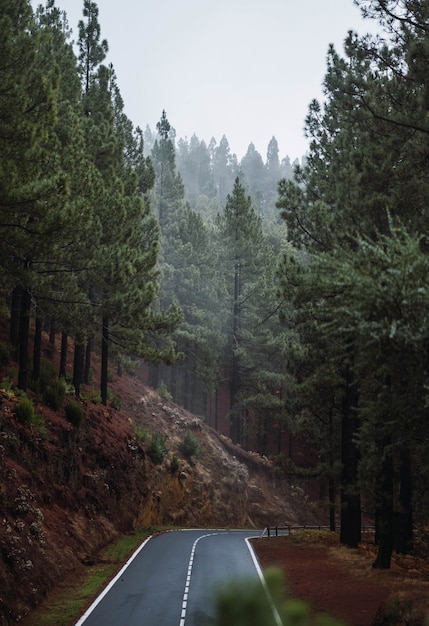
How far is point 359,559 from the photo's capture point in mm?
21688

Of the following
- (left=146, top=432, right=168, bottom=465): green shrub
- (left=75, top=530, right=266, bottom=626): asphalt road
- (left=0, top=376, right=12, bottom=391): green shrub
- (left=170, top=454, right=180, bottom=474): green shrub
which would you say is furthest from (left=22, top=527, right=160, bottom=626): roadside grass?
(left=170, top=454, right=180, bottom=474): green shrub

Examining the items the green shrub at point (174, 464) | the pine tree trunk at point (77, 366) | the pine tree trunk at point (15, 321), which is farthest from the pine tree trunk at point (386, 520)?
the green shrub at point (174, 464)

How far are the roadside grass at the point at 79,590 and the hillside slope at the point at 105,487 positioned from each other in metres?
0.36

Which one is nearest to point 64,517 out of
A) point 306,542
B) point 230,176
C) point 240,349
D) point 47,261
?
point 47,261

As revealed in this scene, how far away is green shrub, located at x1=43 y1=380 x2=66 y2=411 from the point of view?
2641 centimetres

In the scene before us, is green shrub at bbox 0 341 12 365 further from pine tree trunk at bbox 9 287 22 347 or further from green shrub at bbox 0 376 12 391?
green shrub at bbox 0 376 12 391

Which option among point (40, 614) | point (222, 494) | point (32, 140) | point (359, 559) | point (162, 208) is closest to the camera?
point (40, 614)

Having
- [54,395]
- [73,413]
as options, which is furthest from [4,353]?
[73,413]

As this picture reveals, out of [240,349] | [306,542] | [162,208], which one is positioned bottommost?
[306,542]

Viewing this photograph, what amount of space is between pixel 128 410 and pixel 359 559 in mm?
23327

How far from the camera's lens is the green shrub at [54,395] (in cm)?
2641

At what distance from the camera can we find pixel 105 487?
1094 inches

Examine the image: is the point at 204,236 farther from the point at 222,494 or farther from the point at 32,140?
the point at 32,140

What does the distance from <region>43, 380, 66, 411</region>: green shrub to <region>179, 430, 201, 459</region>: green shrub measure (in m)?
15.9
